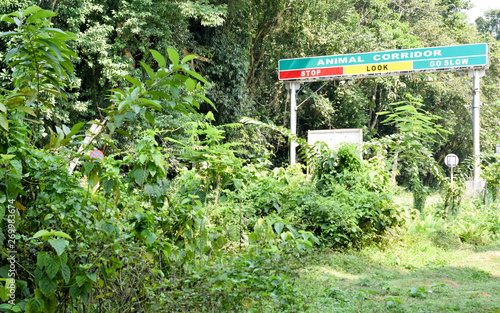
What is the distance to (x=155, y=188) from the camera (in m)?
3.38

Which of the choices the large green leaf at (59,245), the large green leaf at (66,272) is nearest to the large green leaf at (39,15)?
the large green leaf at (59,245)

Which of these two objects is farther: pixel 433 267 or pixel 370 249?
pixel 370 249

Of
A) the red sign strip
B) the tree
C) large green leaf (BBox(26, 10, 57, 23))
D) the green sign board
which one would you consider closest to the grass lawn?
large green leaf (BBox(26, 10, 57, 23))

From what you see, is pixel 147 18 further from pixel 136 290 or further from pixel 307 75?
pixel 136 290

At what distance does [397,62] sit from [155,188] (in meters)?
11.9

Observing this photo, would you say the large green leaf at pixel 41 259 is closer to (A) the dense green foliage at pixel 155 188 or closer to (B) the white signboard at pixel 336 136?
(A) the dense green foliage at pixel 155 188

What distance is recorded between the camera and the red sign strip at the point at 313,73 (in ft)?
46.1

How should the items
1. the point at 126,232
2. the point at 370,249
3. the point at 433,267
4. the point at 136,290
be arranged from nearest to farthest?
the point at 136,290, the point at 126,232, the point at 433,267, the point at 370,249

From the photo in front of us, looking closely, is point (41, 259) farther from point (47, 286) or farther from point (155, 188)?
point (155, 188)

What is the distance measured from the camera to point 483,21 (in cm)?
4100

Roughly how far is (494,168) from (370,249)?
4.24m

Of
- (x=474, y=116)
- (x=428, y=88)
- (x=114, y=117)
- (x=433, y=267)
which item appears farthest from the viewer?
(x=428, y=88)

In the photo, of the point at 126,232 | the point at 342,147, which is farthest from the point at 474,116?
the point at 126,232

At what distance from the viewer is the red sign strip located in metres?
14.0
